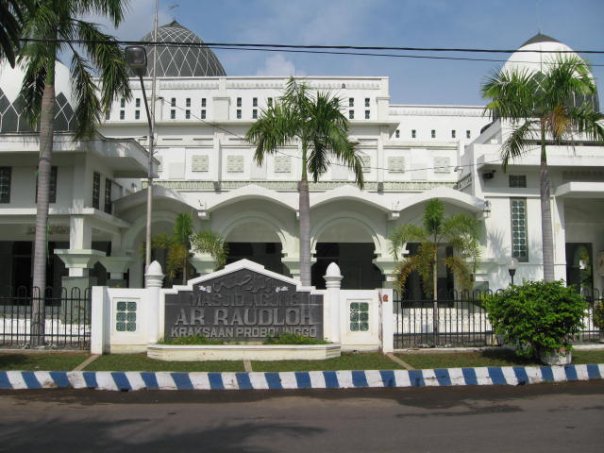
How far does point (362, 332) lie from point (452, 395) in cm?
410

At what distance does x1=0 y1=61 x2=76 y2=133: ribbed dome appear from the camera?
22594 millimetres

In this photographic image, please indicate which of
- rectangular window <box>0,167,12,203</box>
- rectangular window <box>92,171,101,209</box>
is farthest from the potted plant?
rectangular window <box>0,167,12,203</box>

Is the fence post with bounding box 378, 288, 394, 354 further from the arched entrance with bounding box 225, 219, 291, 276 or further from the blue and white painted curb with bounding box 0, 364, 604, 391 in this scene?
the arched entrance with bounding box 225, 219, 291, 276

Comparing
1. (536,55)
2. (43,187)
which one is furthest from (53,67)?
(536,55)

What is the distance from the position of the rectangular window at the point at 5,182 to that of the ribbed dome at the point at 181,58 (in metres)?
25.4

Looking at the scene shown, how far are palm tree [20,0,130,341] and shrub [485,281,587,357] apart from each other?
36.9ft

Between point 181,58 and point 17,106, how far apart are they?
1067 inches

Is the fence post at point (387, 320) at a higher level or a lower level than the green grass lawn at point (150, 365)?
higher

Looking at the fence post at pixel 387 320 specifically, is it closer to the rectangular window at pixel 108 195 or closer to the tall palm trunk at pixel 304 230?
the tall palm trunk at pixel 304 230

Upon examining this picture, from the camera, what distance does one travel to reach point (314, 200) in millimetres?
24562

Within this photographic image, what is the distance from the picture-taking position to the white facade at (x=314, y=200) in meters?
22.7

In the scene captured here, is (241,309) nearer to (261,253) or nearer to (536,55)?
(261,253)

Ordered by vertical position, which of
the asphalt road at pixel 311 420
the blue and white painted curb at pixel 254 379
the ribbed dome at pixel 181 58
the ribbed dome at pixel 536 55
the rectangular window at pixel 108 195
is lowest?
the asphalt road at pixel 311 420

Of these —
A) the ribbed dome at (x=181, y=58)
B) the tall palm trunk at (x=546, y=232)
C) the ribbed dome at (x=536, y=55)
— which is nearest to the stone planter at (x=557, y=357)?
the tall palm trunk at (x=546, y=232)
